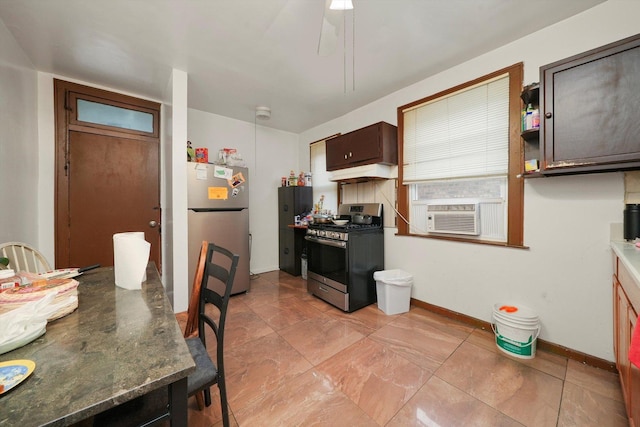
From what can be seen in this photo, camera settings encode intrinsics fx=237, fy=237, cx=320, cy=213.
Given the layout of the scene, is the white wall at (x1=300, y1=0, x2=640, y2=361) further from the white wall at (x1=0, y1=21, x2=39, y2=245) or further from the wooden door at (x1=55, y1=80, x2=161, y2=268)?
the white wall at (x1=0, y1=21, x2=39, y2=245)

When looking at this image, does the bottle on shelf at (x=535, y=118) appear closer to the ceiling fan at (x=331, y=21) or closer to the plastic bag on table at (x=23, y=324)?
the ceiling fan at (x=331, y=21)

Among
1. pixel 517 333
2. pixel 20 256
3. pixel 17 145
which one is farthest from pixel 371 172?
pixel 17 145

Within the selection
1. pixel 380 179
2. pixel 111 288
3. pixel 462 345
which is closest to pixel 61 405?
pixel 111 288

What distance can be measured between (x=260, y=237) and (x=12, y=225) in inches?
105

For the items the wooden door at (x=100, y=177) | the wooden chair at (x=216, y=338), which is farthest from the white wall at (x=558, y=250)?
the wooden door at (x=100, y=177)

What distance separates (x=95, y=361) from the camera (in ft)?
2.13

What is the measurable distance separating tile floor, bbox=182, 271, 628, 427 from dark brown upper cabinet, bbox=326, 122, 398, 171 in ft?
5.89

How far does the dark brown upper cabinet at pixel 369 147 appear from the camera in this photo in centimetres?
272

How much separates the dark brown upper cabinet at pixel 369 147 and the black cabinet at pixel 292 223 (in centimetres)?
105

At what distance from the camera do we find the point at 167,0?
1609 mm

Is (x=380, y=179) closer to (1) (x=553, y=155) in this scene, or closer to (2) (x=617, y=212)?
(1) (x=553, y=155)

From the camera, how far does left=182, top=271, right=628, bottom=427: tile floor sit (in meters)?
1.31

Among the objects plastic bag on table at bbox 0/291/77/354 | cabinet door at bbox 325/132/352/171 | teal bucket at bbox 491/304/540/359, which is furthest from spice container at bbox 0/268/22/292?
teal bucket at bbox 491/304/540/359

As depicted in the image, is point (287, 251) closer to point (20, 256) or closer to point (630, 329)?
point (20, 256)
